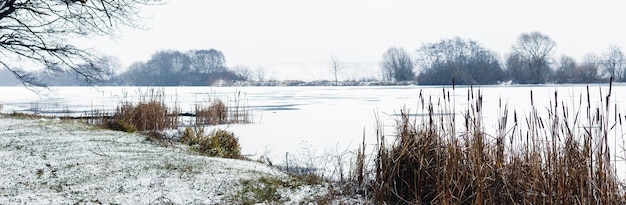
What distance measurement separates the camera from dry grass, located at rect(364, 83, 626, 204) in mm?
2693

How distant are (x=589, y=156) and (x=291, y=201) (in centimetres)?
193

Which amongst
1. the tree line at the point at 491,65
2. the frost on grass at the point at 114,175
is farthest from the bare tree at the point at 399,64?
the frost on grass at the point at 114,175

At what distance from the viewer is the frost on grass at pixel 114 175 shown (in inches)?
120

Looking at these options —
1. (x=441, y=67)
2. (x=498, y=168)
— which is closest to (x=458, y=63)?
(x=441, y=67)

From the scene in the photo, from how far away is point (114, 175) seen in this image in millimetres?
3555

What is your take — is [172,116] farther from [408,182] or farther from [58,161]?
[408,182]

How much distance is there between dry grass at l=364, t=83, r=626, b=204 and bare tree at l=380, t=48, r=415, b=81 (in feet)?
192

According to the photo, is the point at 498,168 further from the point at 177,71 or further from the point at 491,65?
the point at 177,71

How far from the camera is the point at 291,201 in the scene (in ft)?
10.3

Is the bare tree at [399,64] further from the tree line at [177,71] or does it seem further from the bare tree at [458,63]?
the tree line at [177,71]

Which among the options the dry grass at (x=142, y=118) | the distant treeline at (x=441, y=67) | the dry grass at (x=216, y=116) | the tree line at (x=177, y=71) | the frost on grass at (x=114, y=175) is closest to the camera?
the frost on grass at (x=114, y=175)

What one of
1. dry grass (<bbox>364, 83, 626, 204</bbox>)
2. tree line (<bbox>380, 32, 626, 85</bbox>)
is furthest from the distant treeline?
dry grass (<bbox>364, 83, 626, 204</bbox>)

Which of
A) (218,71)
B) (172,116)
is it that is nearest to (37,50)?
(172,116)

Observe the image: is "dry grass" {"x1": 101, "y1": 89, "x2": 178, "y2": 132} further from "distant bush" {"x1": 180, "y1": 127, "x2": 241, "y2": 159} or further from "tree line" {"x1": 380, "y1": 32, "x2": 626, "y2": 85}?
"tree line" {"x1": 380, "y1": 32, "x2": 626, "y2": 85}
